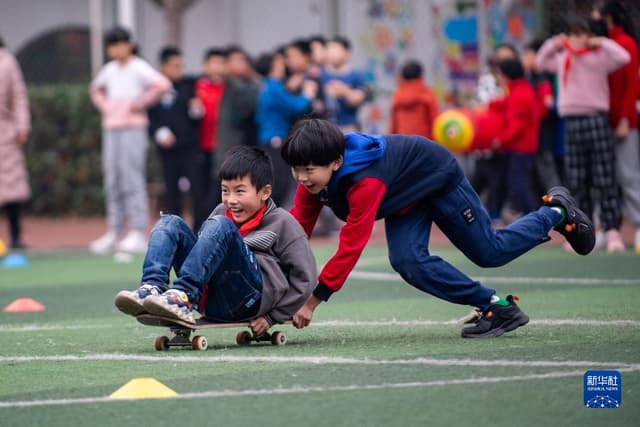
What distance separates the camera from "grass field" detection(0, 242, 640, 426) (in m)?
4.67

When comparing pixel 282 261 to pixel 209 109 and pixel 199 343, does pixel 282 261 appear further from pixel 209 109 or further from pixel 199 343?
pixel 209 109

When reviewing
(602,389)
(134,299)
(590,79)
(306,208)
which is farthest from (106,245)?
(602,389)

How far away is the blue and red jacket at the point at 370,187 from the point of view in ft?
21.3

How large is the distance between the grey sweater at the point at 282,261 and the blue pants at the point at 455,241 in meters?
0.45

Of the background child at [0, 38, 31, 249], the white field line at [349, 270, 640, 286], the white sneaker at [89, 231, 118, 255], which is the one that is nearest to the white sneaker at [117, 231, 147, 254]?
the white sneaker at [89, 231, 118, 255]

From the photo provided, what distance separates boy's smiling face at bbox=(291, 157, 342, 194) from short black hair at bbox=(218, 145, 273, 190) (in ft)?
0.81

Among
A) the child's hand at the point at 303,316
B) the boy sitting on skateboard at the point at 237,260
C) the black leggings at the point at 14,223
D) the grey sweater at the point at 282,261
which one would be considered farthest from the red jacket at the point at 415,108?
the child's hand at the point at 303,316

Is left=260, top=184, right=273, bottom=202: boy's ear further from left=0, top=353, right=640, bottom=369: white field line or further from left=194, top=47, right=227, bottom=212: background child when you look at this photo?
left=194, top=47, right=227, bottom=212: background child

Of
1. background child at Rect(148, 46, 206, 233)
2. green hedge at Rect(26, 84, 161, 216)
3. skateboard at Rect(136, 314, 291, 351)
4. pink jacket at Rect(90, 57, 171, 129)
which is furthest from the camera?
green hedge at Rect(26, 84, 161, 216)

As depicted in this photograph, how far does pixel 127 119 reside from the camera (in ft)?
47.5

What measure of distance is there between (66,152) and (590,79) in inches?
363

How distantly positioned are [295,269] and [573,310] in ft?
6.45

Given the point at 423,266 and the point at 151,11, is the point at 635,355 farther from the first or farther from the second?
the point at 151,11

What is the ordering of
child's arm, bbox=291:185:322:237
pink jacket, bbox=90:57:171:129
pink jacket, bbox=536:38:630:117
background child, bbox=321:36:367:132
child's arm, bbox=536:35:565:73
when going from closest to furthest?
1. child's arm, bbox=291:185:322:237
2. pink jacket, bbox=536:38:630:117
3. child's arm, bbox=536:35:565:73
4. pink jacket, bbox=90:57:171:129
5. background child, bbox=321:36:367:132
